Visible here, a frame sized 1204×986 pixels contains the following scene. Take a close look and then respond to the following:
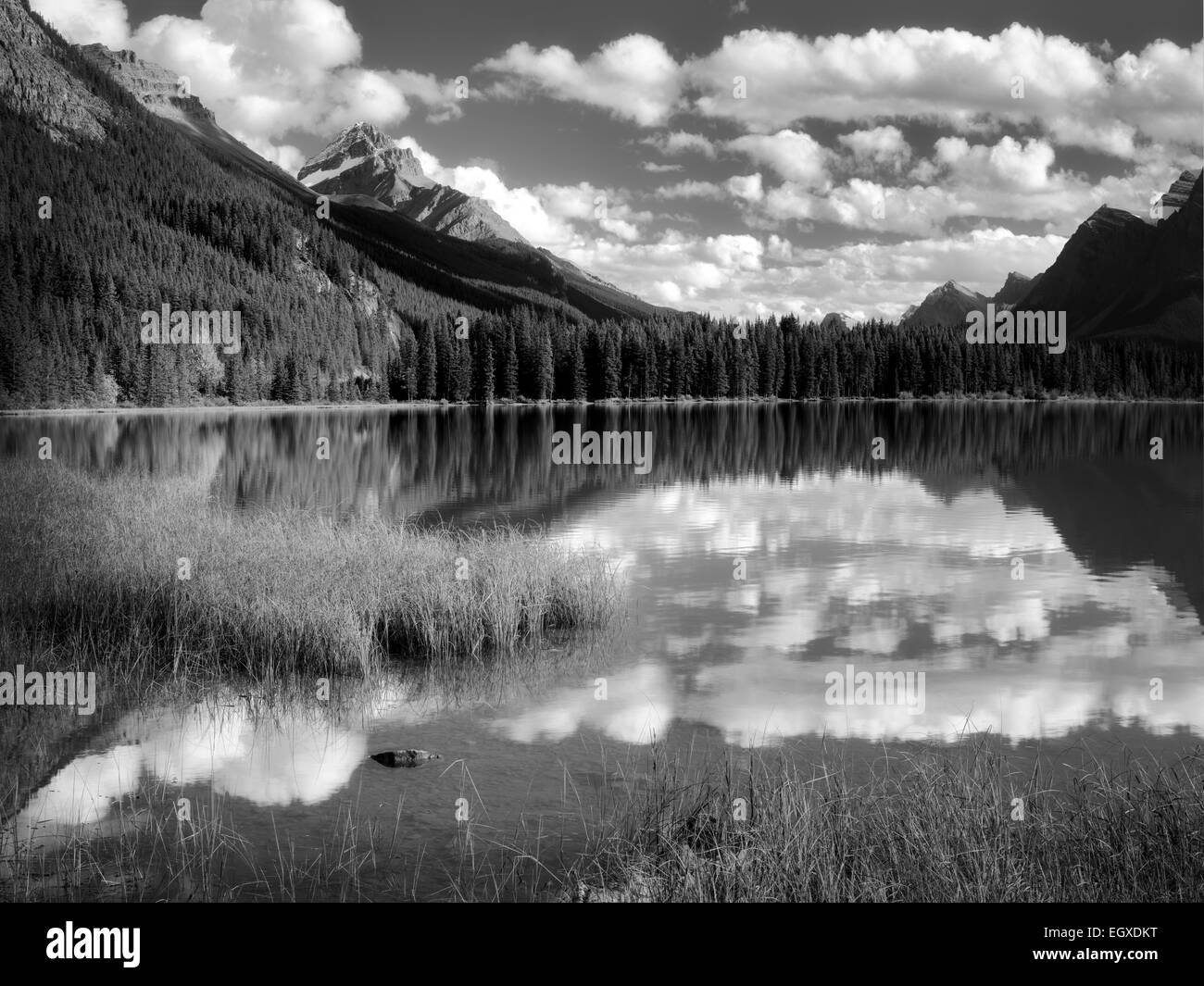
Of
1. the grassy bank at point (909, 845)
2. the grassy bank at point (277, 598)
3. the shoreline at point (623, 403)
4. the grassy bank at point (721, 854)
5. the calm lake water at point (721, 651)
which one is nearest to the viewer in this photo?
the grassy bank at point (909, 845)

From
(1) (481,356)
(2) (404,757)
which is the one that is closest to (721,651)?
(2) (404,757)

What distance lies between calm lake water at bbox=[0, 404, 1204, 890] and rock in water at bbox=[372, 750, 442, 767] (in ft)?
0.61

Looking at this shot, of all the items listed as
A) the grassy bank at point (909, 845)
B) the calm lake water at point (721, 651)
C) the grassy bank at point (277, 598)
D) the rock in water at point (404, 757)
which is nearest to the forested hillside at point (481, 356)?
the calm lake water at point (721, 651)

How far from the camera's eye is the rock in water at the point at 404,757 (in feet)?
40.7

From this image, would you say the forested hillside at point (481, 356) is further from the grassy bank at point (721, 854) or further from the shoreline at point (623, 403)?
the grassy bank at point (721, 854)

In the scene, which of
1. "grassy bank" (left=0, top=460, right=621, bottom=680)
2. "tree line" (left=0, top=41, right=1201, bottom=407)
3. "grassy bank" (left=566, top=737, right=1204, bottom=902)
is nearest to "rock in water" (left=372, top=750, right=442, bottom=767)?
"grassy bank" (left=566, top=737, right=1204, bottom=902)

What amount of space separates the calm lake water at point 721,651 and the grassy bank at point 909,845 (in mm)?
1314

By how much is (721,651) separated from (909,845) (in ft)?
32.6

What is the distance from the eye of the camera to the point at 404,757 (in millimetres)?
12492

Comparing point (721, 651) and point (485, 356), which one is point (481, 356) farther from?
point (721, 651)

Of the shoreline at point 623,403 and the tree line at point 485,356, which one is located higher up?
the tree line at point 485,356
